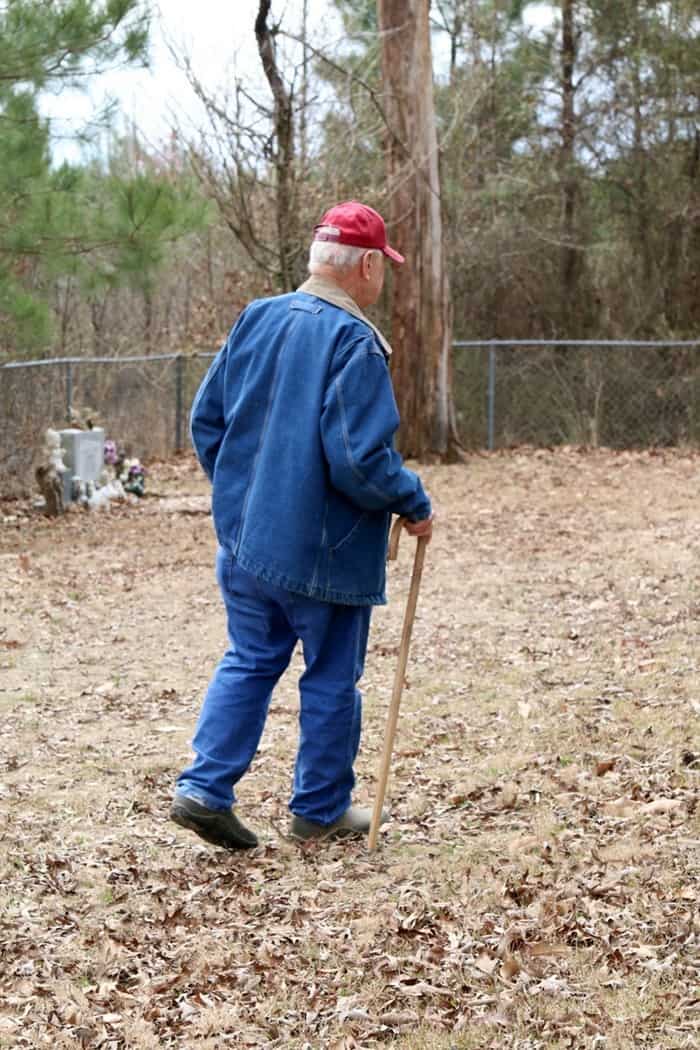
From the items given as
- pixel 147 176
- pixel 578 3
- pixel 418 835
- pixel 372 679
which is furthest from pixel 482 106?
pixel 418 835

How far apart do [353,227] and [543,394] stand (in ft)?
48.1

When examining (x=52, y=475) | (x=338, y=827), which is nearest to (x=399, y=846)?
(x=338, y=827)

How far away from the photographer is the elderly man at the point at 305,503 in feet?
14.2

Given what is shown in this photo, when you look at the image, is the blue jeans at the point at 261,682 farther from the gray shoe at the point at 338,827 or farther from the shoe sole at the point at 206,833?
the gray shoe at the point at 338,827

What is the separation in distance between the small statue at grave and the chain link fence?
3.83 metres

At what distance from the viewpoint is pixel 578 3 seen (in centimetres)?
1977

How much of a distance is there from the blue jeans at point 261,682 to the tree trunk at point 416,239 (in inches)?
458

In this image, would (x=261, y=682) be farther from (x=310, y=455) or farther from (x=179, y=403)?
(x=179, y=403)

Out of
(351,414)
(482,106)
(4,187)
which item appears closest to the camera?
(351,414)

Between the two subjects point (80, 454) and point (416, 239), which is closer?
point (80, 454)

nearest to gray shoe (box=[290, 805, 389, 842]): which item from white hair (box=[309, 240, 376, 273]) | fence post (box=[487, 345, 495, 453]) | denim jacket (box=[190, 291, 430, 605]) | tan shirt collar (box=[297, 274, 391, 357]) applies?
denim jacket (box=[190, 291, 430, 605])

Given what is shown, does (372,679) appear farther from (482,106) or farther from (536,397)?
(482,106)

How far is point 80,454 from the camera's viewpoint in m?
13.3

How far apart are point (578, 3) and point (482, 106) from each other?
188cm
